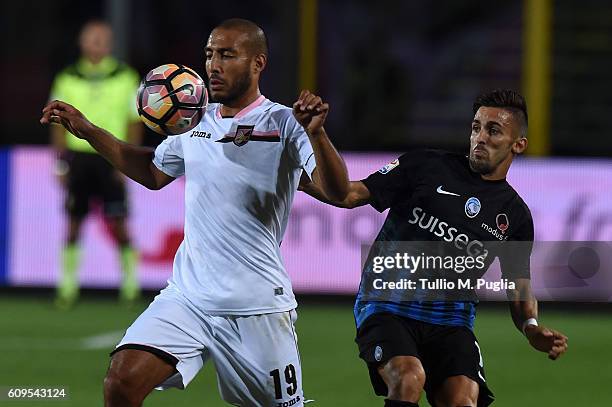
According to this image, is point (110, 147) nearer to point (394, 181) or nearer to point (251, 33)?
point (251, 33)

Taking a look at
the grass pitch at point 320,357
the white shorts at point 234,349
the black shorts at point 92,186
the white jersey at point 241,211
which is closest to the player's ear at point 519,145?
the white jersey at point 241,211

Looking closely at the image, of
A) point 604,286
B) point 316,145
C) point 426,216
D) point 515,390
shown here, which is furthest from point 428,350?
point 604,286

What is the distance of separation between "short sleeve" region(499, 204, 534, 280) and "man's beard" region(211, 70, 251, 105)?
1.35 m

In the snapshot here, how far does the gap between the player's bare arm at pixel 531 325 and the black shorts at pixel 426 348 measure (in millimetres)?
243

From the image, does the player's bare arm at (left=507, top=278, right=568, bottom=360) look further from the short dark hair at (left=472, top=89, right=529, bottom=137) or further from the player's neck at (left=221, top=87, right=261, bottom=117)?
the player's neck at (left=221, top=87, right=261, bottom=117)

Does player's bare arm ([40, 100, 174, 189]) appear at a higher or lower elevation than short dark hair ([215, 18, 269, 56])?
lower

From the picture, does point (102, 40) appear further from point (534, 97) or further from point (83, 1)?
point (83, 1)

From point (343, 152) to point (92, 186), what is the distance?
88.9 inches

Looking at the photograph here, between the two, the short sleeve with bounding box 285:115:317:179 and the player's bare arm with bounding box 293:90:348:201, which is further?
the short sleeve with bounding box 285:115:317:179

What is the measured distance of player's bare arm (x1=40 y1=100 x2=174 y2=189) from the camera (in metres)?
5.76

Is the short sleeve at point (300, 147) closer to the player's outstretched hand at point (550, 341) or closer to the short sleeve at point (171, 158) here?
the short sleeve at point (171, 158)

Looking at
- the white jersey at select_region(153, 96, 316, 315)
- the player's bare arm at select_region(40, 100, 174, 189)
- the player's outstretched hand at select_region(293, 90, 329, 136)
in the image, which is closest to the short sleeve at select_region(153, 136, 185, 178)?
the player's bare arm at select_region(40, 100, 174, 189)

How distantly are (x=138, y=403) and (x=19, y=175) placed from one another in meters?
7.31

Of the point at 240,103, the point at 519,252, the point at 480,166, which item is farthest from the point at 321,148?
the point at 519,252
